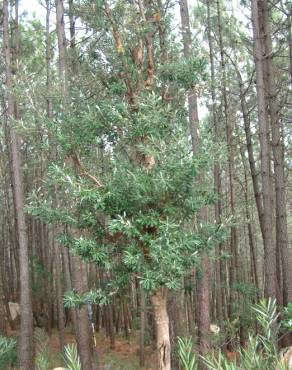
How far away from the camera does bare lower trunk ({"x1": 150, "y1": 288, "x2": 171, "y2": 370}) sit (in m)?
5.33

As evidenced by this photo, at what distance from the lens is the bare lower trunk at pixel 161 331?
5332mm

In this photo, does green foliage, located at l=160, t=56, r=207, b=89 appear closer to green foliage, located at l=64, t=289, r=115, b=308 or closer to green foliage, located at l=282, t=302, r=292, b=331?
green foliage, located at l=64, t=289, r=115, b=308

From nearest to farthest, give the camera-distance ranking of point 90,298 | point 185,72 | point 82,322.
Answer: point 90,298, point 185,72, point 82,322

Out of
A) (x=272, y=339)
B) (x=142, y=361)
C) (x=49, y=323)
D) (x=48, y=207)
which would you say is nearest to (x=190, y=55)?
(x=48, y=207)

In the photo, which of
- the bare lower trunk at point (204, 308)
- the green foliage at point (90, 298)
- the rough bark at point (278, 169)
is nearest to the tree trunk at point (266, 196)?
the rough bark at point (278, 169)

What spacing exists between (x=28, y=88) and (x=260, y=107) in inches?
169

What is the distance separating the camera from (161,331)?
214 inches

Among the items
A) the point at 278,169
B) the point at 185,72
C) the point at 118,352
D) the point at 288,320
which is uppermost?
the point at 185,72

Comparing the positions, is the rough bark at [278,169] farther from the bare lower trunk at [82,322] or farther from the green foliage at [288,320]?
the green foliage at [288,320]

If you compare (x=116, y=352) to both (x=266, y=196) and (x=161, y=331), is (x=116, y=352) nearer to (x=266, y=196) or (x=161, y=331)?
Result: (x=266, y=196)

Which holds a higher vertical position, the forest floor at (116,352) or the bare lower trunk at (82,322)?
the bare lower trunk at (82,322)

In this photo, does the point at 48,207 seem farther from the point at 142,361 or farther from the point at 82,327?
the point at 142,361

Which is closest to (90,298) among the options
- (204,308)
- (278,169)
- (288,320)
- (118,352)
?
(288,320)

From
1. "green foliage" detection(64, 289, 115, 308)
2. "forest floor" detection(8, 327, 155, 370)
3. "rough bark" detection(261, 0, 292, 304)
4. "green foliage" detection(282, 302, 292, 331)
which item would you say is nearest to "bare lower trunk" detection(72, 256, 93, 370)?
"green foliage" detection(64, 289, 115, 308)
